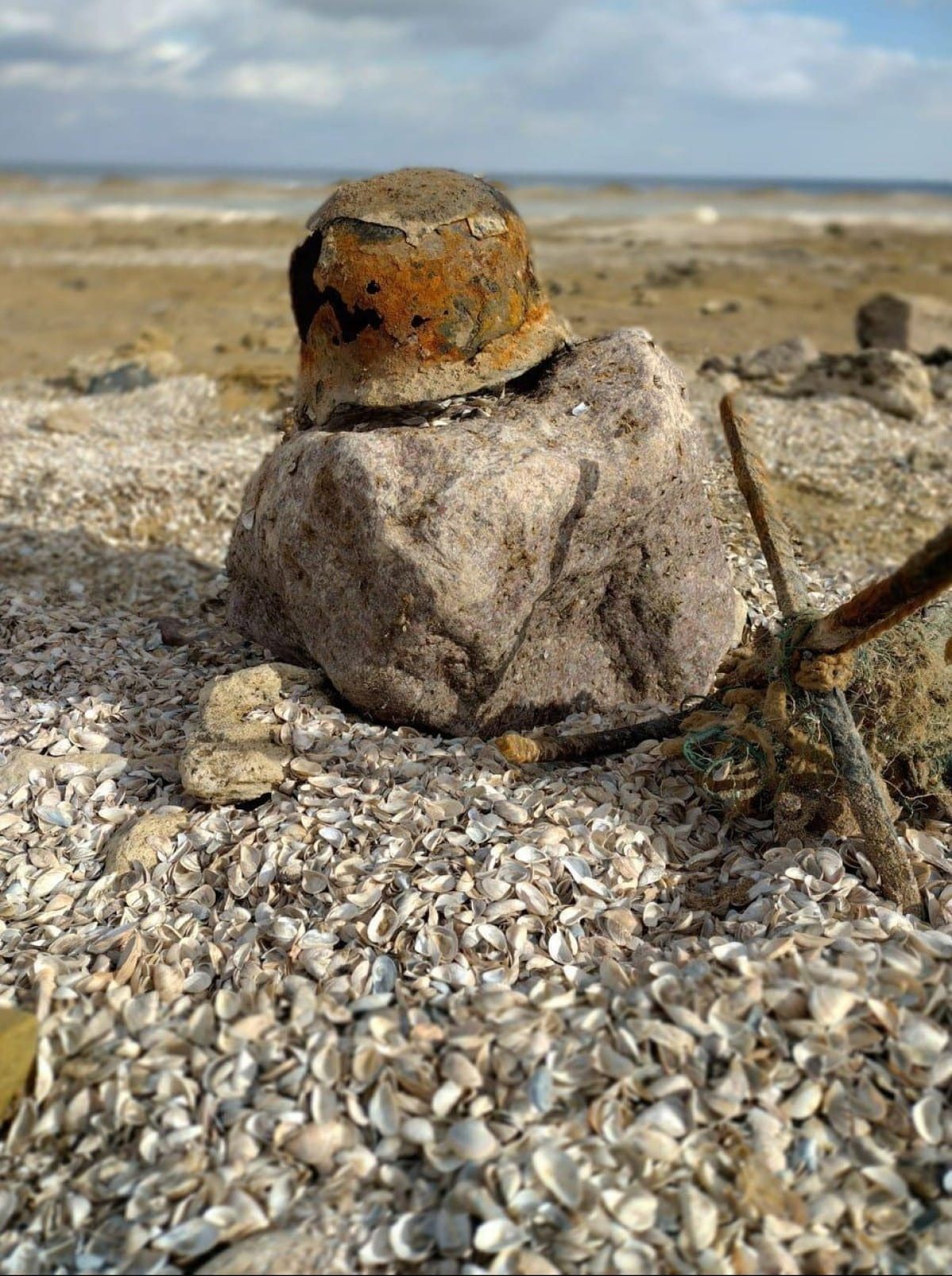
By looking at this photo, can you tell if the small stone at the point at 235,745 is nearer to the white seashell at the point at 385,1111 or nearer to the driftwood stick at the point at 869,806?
the white seashell at the point at 385,1111

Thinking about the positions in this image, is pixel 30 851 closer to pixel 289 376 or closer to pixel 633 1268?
pixel 633 1268

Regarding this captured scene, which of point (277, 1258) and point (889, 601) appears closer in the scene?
point (277, 1258)

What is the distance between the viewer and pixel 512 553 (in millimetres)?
3434

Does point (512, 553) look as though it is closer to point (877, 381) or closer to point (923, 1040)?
point (923, 1040)

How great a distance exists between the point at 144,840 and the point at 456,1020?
1.20 m

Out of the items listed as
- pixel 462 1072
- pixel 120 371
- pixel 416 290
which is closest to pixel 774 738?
pixel 462 1072

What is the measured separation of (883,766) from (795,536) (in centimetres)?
348

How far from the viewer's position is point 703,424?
24.8ft

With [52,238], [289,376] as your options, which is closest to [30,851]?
[289,376]

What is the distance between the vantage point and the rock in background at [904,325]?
11094 mm

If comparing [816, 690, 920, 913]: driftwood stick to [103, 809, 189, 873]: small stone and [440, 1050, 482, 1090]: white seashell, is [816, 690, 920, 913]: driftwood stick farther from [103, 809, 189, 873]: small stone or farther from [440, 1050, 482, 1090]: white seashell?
[103, 809, 189, 873]: small stone

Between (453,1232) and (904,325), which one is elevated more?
(904,325)

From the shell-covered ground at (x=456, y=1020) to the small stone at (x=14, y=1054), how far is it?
4 cm

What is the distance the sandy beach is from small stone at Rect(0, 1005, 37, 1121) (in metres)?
0.04
